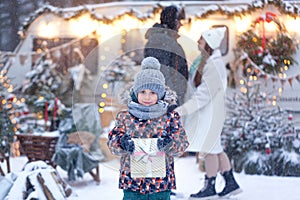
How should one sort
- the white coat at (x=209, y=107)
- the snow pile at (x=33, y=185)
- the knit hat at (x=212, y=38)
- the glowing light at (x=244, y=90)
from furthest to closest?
the glowing light at (x=244, y=90) → the knit hat at (x=212, y=38) → the white coat at (x=209, y=107) → the snow pile at (x=33, y=185)

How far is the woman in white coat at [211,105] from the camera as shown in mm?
5051

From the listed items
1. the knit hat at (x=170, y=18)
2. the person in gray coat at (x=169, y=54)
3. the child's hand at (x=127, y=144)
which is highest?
the knit hat at (x=170, y=18)

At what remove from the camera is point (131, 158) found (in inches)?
128

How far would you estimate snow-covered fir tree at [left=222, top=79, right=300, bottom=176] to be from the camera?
6.64 meters

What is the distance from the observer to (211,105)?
520cm

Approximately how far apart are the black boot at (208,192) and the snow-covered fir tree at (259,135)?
1527 millimetres

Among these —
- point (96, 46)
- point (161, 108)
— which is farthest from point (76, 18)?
point (161, 108)

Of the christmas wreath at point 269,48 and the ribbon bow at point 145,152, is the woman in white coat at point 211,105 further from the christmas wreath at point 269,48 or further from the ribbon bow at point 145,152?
the christmas wreath at point 269,48

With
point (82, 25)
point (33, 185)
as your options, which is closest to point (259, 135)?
point (82, 25)

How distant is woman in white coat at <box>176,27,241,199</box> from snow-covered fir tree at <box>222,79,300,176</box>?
4.85 ft

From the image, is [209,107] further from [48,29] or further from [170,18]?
[48,29]

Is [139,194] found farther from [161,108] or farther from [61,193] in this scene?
[61,193]

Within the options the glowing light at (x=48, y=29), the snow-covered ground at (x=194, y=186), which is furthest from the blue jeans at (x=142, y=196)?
the glowing light at (x=48, y=29)

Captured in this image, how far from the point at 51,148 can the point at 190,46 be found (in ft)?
6.26
